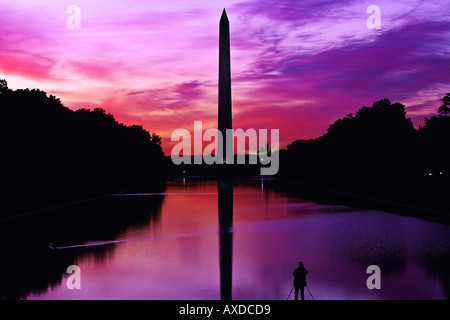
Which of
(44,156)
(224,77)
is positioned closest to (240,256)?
(44,156)

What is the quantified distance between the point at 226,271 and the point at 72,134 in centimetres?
5355

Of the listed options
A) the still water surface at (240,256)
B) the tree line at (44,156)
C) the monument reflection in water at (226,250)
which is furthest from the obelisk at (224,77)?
the still water surface at (240,256)

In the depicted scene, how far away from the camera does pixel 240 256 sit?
17.1 meters

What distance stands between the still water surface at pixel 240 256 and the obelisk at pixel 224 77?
5387 cm

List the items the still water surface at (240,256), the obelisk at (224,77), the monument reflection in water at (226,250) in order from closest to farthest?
the still water surface at (240,256) < the monument reflection in water at (226,250) < the obelisk at (224,77)

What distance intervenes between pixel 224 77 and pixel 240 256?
66613mm

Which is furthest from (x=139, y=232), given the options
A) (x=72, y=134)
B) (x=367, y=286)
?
(x=72, y=134)

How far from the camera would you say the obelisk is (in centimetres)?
8094

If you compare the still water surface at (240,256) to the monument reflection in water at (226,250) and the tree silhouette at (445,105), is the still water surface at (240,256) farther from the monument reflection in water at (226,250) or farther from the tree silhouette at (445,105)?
the tree silhouette at (445,105)

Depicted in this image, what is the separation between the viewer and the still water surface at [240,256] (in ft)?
41.3

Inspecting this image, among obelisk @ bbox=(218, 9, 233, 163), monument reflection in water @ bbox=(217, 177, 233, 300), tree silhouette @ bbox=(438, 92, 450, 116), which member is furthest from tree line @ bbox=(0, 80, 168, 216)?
tree silhouette @ bbox=(438, 92, 450, 116)

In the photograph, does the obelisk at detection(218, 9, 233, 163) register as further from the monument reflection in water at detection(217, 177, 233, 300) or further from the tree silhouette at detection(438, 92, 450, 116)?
the monument reflection in water at detection(217, 177, 233, 300)

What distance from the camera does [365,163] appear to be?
212 feet
